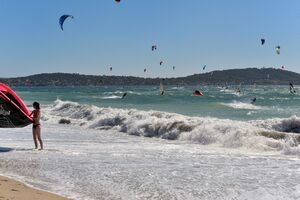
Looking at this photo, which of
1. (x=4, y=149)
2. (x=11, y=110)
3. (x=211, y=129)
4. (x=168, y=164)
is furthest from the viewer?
(x=211, y=129)

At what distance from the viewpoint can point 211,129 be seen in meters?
17.6

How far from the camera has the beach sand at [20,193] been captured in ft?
24.1

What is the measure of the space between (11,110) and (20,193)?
668 centimetres

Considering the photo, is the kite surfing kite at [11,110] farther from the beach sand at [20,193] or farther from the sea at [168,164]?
the beach sand at [20,193]

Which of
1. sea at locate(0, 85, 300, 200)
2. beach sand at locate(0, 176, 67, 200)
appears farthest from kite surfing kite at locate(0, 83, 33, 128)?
beach sand at locate(0, 176, 67, 200)

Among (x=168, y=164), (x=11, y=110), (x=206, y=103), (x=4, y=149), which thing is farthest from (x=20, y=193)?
(x=206, y=103)

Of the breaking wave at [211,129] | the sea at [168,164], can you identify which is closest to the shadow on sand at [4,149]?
the sea at [168,164]

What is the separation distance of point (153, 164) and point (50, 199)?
12.6 ft

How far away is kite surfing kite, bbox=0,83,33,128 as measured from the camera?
545 inches

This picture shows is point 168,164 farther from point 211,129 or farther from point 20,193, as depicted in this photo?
point 211,129

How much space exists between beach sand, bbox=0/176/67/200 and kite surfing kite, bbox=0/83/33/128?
5504mm

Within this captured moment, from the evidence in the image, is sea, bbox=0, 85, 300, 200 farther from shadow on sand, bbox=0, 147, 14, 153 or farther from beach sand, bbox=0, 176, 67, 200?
beach sand, bbox=0, 176, 67, 200

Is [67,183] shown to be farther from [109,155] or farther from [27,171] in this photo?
[109,155]

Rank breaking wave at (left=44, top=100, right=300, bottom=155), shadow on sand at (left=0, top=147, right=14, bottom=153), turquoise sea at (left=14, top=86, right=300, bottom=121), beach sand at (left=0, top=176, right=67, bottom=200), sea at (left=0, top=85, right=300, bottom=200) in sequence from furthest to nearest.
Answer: turquoise sea at (left=14, top=86, right=300, bottom=121), breaking wave at (left=44, top=100, right=300, bottom=155), shadow on sand at (left=0, top=147, right=14, bottom=153), sea at (left=0, top=85, right=300, bottom=200), beach sand at (left=0, top=176, right=67, bottom=200)
